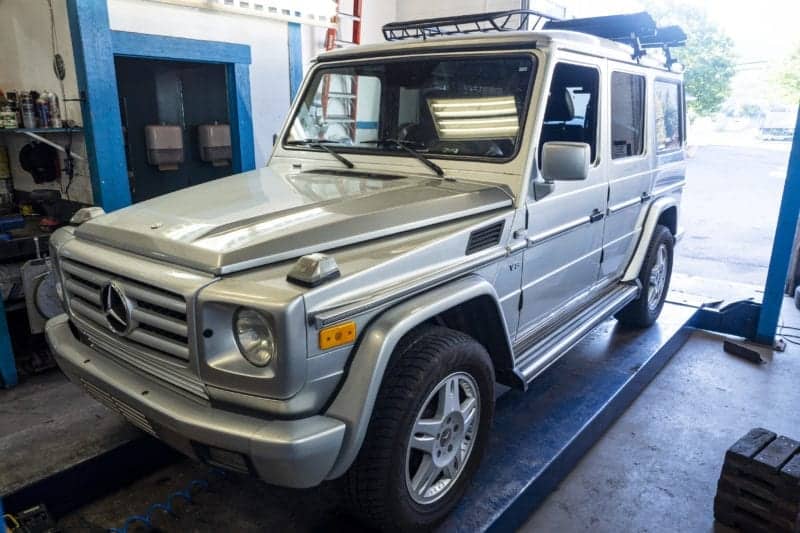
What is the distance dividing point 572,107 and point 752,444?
1.80 meters

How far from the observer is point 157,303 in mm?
1765

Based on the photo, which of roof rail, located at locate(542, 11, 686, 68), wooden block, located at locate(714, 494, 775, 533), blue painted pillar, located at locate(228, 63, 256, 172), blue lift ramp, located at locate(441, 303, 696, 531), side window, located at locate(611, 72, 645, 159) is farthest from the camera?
blue painted pillar, located at locate(228, 63, 256, 172)

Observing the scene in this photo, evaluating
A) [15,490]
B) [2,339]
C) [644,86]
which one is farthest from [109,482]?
[644,86]

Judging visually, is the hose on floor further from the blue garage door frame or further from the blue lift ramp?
the blue garage door frame

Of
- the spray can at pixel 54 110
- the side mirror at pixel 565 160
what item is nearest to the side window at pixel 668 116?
the side mirror at pixel 565 160

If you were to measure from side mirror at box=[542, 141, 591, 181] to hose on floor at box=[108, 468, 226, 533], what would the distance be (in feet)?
6.40

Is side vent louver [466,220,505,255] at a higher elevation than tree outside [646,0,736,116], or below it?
below

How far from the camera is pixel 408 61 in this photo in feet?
9.50

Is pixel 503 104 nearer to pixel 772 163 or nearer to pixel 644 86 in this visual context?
pixel 644 86

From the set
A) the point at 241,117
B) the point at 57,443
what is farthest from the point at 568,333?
the point at 241,117

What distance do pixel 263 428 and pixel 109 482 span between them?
4.32 feet

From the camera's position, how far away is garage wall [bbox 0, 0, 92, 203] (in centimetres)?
403

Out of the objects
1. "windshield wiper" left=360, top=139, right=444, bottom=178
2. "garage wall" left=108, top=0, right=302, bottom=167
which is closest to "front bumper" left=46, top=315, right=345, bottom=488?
"windshield wiper" left=360, top=139, right=444, bottom=178

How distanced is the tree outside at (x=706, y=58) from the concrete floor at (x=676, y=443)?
1304 centimetres
